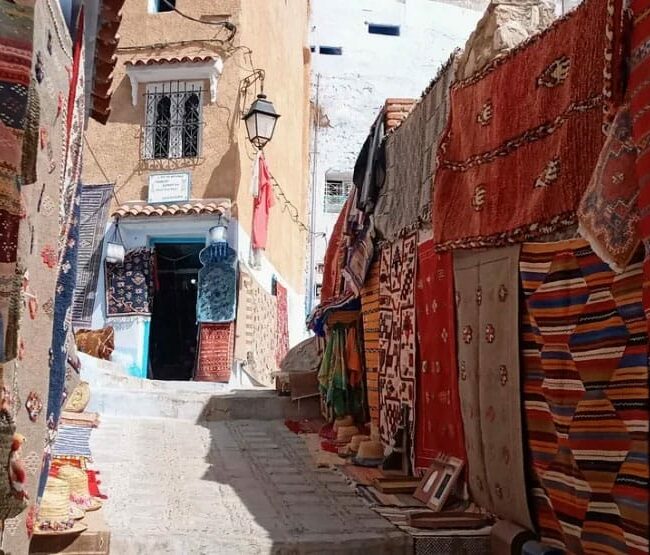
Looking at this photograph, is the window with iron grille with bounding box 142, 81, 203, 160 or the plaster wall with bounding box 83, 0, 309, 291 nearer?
the plaster wall with bounding box 83, 0, 309, 291

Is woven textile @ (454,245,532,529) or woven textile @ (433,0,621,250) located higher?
woven textile @ (433,0,621,250)

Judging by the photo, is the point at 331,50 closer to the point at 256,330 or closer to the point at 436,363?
the point at 256,330

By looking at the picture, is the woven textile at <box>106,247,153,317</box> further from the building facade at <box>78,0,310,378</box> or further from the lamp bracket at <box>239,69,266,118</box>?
the lamp bracket at <box>239,69,266,118</box>

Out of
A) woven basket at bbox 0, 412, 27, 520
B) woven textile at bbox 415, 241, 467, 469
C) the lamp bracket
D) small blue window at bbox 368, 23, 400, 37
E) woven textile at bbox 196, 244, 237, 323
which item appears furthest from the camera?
small blue window at bbox 368, 23, 400, 37

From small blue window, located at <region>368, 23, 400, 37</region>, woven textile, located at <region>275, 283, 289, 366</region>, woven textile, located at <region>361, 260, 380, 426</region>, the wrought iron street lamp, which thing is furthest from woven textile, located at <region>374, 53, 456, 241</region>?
small blue window, located at <region>368, 23, 400, 37</region>

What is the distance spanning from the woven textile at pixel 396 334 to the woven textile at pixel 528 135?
49.0 inches

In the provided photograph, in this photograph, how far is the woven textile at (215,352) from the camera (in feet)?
37.7

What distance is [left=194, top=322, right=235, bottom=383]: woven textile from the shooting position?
11492mm

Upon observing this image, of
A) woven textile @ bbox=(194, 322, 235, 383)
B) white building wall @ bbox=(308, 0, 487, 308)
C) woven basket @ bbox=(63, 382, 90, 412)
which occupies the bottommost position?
woven basket @ bbox=(63, 382, 90, 412)

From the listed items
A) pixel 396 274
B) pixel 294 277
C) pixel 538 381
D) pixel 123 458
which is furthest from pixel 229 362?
pixel 538 381

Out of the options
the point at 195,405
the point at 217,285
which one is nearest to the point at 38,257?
the point at 195,405

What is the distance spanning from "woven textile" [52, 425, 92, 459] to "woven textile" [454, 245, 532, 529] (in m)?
2.86

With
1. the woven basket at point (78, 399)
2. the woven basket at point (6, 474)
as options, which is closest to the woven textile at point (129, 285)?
the woven basket at point (78, 399)

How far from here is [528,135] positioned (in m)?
3.84
